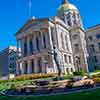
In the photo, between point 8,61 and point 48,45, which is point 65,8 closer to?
point 48,45

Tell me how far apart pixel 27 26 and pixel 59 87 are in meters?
47.0

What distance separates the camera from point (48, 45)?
54062mm

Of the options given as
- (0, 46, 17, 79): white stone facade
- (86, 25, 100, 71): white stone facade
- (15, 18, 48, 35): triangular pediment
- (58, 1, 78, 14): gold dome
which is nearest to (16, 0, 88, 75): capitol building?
(15, 18, 48, 35): triangular pediment

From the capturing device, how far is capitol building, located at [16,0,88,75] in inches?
2112

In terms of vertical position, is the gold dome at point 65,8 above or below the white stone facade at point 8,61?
above

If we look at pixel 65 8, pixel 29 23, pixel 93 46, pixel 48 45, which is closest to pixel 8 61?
pixel 65 8

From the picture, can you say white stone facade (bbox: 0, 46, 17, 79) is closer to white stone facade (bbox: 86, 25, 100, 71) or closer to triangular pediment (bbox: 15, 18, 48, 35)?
triangular pediment (bbox: 15, 18, 48, 35)

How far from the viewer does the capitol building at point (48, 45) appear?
176 ft

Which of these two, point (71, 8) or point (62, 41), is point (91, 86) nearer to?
point (62, 41)

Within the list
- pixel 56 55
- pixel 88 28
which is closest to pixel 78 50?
pixel 88 28

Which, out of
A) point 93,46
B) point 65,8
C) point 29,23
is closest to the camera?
point 29,23

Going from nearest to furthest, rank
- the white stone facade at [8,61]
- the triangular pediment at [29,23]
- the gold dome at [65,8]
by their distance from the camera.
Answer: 1. the triangular pediment at [29,23]
2. the gold dome at [65,8]
3. the white stone facade at [8,61]

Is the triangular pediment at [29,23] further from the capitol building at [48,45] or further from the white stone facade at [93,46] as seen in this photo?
the white stone facade at [93,46]

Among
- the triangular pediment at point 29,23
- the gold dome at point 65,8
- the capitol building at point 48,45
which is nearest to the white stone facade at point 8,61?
the capitol building at point 48,45
